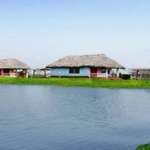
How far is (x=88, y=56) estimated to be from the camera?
81.9m

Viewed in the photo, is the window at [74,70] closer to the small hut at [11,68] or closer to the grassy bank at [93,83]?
the small hut at [11,68]

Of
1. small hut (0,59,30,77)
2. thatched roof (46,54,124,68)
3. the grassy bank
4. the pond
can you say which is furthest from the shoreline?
the pond

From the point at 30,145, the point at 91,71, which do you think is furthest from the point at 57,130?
the point at 91,71

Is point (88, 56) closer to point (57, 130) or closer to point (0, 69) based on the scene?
point (0, 69)

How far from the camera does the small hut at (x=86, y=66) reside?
7906 cm

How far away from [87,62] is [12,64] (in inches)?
691

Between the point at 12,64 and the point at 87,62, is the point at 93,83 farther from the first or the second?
the point at 12,64

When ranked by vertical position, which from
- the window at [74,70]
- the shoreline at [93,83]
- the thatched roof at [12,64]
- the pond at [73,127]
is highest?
the thatched roof at [12,64]

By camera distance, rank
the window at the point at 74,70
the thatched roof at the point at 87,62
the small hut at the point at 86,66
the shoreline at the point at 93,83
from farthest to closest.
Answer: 1. the window at the point at 74,70
2. the small hut at the point at 86,66
3. the thatched roof at the point at 87,62
4. the shoreline at the point at 93,83

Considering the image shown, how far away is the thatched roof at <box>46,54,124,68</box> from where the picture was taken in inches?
3105

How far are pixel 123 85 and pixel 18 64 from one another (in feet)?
110

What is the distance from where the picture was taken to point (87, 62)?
79.5 m

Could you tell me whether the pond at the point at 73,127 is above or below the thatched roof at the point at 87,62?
below

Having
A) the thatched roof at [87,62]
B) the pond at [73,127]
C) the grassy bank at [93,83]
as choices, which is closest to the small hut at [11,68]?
the thatched roof at [87,62]
